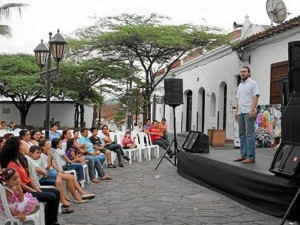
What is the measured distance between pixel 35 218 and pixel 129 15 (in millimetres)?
15441

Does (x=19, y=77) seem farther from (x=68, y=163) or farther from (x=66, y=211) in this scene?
(x=66, y=211)

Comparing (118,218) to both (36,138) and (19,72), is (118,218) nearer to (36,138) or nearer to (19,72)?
(36,138)

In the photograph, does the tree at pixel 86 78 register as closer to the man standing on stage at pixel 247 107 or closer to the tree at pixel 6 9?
the tree at pixel 6 9

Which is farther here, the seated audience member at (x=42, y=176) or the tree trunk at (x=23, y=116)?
the tree trunk at (x=23, y=116)

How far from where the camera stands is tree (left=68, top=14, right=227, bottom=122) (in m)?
17.5

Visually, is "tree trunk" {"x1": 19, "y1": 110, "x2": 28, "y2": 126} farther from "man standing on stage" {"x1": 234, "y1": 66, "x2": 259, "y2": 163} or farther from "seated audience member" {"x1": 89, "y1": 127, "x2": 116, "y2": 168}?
"man standing on stage" {"x1": 234, "y1": 66, "x2": 259, "y2": 163}

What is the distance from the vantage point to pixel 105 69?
20.1 metres

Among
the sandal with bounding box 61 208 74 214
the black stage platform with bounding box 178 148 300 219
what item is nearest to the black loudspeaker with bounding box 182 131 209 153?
the black stage platform with bounding box 178 148 300 219

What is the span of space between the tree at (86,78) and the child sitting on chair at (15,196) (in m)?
15.6

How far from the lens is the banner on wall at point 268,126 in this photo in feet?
42.3

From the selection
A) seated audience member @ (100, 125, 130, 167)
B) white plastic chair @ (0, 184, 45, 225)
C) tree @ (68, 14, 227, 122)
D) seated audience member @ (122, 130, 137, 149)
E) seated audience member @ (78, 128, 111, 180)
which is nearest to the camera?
white plastic chair @ (0, 184, 45, 225)

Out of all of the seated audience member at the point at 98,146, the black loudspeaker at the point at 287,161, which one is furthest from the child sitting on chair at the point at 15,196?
the seated audience member at the point at 98,146

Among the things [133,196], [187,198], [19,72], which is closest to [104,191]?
[133,196]

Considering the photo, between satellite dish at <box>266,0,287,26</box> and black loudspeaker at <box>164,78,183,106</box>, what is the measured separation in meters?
6.24
